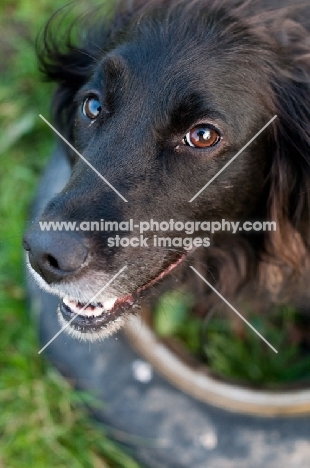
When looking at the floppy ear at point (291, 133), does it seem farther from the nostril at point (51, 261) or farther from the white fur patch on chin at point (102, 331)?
the nostril at point (51, 261)

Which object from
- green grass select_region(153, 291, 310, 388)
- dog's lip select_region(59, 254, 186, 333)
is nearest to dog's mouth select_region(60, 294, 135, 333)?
dog's lip select_region(59, 254, 186, 333)

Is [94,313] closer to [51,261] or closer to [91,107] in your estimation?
[51,261]

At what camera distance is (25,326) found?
10.7 feet

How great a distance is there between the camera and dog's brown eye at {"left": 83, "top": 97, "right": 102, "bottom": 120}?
7.07 feet

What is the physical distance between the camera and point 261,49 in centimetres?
206

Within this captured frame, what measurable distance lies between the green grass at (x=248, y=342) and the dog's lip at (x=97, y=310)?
0.80m

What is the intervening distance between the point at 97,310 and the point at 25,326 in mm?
1228

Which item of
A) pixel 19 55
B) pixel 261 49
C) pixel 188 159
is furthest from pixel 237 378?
pixel 19 55

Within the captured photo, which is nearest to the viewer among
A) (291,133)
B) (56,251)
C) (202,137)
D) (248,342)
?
(56,251)

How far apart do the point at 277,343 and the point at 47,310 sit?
1247 millimetres

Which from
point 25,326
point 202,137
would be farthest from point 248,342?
point 202,137

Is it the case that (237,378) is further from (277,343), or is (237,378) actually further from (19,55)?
(19,55)

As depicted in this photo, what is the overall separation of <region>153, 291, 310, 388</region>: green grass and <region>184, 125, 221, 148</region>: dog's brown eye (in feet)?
3.86

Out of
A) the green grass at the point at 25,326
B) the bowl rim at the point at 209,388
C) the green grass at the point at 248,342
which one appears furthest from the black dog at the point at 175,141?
the green grass at the point at 25,326
